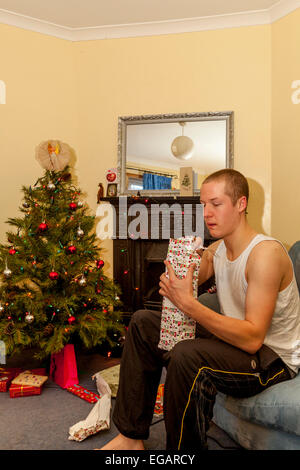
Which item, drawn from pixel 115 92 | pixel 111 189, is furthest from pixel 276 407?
pixel 115 92

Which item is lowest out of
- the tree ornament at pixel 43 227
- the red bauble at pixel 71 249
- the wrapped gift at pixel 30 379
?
the wrapped gift at pixel 30 379

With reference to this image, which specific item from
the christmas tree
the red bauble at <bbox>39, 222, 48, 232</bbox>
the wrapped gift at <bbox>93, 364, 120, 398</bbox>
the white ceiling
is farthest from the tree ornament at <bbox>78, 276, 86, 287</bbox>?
the white ceiling

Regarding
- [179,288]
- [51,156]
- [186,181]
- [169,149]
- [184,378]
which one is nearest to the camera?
[184,378]

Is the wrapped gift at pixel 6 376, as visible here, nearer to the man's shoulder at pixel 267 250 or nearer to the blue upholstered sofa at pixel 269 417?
the blue upholstered sofa at pixel 269 417

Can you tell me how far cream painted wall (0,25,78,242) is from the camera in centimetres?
350

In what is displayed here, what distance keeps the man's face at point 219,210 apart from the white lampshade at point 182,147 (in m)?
2.07

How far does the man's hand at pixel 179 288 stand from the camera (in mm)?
1385

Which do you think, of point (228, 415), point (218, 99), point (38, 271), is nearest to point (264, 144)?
point (218, 99)

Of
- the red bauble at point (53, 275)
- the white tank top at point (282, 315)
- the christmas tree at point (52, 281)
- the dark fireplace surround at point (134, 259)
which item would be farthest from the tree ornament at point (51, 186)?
the white tank top at point (282, 315)

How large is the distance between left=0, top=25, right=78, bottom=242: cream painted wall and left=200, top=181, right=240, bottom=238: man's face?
2.52 meters

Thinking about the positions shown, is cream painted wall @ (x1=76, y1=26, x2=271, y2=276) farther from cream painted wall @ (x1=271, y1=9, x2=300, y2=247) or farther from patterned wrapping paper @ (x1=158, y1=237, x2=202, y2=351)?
patterned wrapping paper @ (x1=158, y1=237, x2=202, y2=351)

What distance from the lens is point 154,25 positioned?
11.8ft

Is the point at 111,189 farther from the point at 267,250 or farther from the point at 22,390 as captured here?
the point at 267,250

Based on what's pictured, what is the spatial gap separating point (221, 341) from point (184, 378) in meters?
0.26
